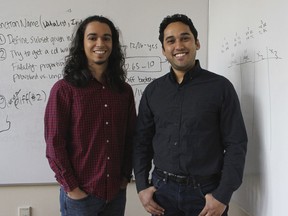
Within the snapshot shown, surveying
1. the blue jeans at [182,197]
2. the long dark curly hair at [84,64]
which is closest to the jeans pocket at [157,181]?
the blue jeans at [182,197]

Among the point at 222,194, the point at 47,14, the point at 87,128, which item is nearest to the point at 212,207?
the point at 222,194

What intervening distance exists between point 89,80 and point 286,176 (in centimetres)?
93

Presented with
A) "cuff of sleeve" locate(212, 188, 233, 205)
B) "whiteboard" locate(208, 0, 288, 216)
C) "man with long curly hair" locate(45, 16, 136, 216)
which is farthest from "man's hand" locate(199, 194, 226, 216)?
"man with long curly hair" locate(45, 16, 136, 216)

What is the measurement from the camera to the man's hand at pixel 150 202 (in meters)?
1.43

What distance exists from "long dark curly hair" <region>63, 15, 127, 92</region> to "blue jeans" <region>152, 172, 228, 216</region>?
1.73 ft

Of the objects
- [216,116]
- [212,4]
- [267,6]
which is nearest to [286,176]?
[216,116]

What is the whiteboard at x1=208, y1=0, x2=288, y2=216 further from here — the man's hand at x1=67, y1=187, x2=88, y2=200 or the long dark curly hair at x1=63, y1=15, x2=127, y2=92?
the man's hand at x1=67, y1=187, x2=88, y2=200

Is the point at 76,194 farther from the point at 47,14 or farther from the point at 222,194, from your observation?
the point at 47,14

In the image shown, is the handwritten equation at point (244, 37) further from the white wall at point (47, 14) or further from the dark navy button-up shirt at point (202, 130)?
the white wall at point (47, 14)

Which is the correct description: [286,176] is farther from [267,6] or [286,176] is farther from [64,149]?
[64,149]

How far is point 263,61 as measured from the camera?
1335 millimetres

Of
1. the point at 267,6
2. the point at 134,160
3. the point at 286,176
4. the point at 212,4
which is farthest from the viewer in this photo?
the point at 212,4

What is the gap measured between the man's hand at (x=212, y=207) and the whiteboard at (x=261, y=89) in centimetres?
20

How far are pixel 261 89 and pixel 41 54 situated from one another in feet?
4.67
